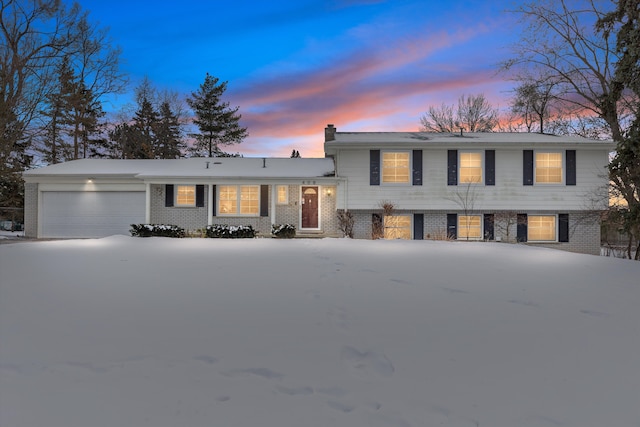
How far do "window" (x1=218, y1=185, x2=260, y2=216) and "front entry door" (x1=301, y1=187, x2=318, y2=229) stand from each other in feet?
6.97

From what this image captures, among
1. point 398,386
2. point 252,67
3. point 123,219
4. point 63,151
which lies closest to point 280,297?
point 398,386

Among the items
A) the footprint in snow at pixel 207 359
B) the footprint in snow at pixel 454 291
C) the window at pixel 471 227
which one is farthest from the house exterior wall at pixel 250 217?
the footprint in snow at pixel 207 359

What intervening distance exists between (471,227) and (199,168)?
13.0 m

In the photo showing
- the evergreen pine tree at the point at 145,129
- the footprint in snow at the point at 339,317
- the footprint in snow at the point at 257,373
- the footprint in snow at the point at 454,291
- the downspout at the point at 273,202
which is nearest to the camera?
the footprint in snow at the point at 257,373

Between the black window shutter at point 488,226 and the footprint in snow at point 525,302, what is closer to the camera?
the footprint in snow at point 525,302

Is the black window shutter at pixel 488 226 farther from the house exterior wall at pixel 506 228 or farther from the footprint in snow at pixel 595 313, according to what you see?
the footprint in snow at pixel 595 313

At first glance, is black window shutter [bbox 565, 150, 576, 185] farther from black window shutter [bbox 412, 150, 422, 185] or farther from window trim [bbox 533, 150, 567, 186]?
black window shutter [bbox 412, 150, 422, 185]

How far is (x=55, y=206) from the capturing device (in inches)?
676

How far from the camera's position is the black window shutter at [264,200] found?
16750 mm

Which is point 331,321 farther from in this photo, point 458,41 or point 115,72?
point 115,72

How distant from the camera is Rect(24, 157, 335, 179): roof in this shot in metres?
16.5

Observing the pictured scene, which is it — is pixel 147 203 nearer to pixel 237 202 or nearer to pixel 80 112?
pixel 237 202

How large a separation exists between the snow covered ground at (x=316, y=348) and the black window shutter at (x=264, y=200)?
32.9 ft

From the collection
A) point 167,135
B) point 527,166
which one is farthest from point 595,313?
point 167,135
